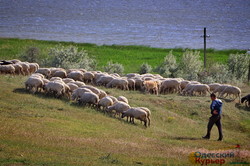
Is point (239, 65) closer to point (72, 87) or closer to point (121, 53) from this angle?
point (121, 53)

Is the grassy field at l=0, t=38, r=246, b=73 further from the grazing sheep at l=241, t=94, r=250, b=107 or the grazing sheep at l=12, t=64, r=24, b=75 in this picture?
the grazing sheep at l=241, t=94, r=250, b=107

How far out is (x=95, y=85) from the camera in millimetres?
31578

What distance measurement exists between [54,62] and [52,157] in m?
31.7

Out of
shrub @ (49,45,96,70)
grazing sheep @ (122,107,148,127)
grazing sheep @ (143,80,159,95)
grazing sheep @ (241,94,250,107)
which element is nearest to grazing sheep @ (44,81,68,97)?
grazing sheep @ (122,107,148,127)

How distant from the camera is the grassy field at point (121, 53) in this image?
54.6 metres

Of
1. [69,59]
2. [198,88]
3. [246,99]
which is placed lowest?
[246,99]

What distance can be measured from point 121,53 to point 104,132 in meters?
44.9

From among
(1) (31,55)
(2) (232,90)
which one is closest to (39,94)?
(2) (232,90)

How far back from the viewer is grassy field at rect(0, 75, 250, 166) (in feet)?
45.5

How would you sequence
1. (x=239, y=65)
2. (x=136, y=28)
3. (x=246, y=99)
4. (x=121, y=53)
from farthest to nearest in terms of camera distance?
(x=136, y=28) → (x=121, y=53) → (x=239, y=65) → (x=246, y=99)

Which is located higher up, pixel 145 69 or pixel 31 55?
pixel 31 55

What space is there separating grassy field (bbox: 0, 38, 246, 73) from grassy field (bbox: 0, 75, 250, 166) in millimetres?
23679

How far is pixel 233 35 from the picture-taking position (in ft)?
311

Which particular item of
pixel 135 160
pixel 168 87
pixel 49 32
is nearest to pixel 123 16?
pixel 49 32
